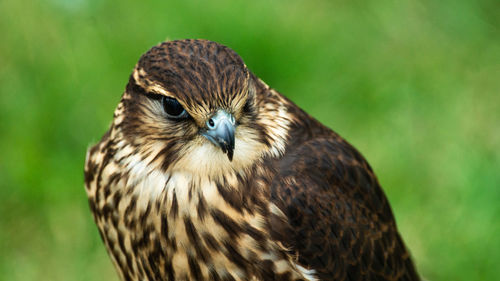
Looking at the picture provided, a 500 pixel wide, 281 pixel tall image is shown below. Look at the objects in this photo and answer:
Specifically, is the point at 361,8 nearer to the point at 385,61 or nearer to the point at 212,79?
the point at 385,61

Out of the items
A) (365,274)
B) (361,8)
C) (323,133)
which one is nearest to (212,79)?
(323,133)

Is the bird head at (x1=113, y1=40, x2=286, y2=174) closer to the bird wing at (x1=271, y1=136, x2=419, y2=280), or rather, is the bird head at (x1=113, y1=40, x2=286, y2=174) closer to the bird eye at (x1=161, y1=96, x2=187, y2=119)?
the bird eye at (x1=161, y1=96, x2=187, y2=119)

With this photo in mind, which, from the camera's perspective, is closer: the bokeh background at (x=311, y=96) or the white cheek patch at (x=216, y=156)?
the white cheek patch at (x=216, y=156)

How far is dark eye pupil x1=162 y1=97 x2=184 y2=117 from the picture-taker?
3.08 m

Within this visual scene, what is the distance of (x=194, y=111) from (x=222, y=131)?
0.50ft

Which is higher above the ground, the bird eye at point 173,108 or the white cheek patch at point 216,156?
the bird eye at point 173,108

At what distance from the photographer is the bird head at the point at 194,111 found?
3.03 m

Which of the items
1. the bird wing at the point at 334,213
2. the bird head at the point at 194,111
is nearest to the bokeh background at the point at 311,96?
the bird wing at the point at 334,213

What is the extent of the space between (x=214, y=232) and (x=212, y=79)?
622 mm

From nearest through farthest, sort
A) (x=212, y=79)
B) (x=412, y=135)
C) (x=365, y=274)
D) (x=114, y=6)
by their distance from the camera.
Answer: (x=212, y=79) → (x=365, y=274) → (x=412, y=135) → (x=114, y=6)

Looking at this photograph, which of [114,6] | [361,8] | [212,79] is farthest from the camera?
[361,8]

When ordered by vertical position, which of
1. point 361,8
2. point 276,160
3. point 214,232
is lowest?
point 214,232

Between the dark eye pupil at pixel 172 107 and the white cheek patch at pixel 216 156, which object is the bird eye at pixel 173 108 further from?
the white cheek patch at pixel 216 156

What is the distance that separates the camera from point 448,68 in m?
6.23
